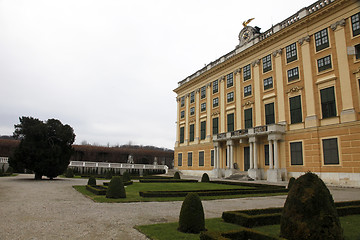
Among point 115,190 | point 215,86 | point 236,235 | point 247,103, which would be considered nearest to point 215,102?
point 215,86

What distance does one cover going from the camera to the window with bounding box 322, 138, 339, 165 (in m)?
24.9

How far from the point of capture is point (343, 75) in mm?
25109

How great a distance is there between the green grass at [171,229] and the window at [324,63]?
2455 centimetres

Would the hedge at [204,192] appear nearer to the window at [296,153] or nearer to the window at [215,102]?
the window at [296,153]

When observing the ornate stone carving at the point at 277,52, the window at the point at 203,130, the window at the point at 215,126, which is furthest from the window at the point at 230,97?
the ornate stone carving at the point at 277,52

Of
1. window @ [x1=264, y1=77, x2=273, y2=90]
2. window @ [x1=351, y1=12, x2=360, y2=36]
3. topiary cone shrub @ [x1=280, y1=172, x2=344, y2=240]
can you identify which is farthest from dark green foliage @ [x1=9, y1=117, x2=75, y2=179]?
window @ [x1=351, y1=12, x2=360, y2=36]

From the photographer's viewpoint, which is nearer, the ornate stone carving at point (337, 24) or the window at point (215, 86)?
the ornate stone carving at point (337, 24)

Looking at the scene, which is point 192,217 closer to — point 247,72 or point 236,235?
point 236,235

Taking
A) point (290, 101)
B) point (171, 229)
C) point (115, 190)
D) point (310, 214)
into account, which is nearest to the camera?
point (310, 214)

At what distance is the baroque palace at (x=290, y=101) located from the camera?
24.7 metres

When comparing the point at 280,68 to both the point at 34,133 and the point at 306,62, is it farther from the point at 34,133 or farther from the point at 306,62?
the point at 34,133

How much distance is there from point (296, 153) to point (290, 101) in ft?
20.4

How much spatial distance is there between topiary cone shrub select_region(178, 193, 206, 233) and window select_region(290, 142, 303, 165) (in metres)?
24.3

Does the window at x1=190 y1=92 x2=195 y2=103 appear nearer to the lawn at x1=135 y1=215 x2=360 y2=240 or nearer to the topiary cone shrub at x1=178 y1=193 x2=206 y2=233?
the lawn at x1=135 y1=215 x2=360 y2=240
